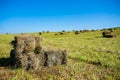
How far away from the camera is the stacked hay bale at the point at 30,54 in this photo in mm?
15570

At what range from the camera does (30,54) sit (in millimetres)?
15828

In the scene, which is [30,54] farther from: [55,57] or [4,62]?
[4,62]

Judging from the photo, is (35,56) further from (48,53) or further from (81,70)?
(81,70)

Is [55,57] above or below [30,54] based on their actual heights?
below

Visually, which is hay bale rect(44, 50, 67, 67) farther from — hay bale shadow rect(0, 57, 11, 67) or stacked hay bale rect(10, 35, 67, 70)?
hay bale shadow rect(0, 57, 11, 67)

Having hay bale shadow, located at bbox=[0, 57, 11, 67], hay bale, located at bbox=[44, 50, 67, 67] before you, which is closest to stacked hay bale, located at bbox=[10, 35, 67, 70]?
hay bale, located at bbox=[44, 50, 67, 67]

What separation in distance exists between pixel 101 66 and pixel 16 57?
23.6 feet

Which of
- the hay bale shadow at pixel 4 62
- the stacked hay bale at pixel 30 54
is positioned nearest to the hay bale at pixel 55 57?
the stacked hay bale at pixel 30 54

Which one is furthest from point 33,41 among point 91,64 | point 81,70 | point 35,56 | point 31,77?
point 91,64

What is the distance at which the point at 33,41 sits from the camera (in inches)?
→ 635

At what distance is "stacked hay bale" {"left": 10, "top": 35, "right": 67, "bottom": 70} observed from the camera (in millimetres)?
15570

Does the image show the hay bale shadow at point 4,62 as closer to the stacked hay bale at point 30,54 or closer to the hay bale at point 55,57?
the stacked hay bale at point 30,54

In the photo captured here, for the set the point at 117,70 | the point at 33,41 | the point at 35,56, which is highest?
the point at 33,41

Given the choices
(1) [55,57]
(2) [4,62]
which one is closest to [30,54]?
(1) [55,57]
